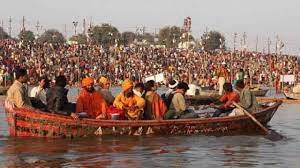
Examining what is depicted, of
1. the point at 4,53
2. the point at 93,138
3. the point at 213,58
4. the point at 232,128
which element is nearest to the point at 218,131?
the point at 232,128

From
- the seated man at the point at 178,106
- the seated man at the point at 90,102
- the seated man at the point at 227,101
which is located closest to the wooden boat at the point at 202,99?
the seated man at the point at 227,101

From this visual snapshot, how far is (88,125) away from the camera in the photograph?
15305mm

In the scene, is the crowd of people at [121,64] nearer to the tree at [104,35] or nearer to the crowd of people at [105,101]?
the crowd of people at [105,101]

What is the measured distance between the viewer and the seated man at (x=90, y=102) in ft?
51.0

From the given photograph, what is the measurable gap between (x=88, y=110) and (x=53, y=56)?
135 ft

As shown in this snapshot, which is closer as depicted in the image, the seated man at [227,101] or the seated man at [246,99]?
the seated man at [246,99]

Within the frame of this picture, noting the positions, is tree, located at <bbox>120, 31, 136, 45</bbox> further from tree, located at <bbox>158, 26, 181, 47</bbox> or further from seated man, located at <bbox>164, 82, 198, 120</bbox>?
seated man, located at <bbox>164, 82, 198, 120</bbox>

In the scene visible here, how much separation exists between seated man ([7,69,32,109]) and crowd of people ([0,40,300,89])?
90.7 ft

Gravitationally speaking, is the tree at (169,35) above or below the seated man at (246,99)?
above

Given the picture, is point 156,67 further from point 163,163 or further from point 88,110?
point 163,163

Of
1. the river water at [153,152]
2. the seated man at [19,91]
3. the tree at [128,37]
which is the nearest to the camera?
the river water at [153,152]

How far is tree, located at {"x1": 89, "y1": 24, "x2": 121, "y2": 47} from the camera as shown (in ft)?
322

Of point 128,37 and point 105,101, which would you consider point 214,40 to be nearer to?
point 128,37

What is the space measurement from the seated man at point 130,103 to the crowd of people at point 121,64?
89.2 feet
